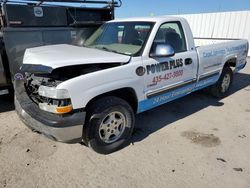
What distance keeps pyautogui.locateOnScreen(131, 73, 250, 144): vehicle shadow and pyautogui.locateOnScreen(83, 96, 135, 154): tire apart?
33cm

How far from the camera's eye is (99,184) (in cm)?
272

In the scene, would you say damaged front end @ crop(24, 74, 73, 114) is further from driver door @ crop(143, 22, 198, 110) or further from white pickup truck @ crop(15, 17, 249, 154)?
driver door @ crop(143, 22, 198, 110)

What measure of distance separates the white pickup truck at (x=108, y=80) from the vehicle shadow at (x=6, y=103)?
1.65 metres

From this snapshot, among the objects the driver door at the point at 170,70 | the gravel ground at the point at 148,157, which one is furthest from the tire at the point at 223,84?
the driver door at the point at 170,70

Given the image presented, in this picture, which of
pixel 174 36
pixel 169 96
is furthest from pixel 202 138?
pixel 174 36

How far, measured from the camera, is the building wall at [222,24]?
39.3 ft

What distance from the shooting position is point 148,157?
3.24 meters

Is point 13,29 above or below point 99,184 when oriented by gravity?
above

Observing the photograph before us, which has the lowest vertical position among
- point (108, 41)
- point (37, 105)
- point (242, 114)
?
point (242, 114)

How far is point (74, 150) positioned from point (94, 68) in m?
1.29

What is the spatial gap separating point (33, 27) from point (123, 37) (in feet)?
7.45

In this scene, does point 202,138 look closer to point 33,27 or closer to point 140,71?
point 140,71

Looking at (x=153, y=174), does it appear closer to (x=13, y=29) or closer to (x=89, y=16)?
(x=13, y=29)

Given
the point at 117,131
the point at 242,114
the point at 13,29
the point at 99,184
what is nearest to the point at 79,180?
the point at 99,184
